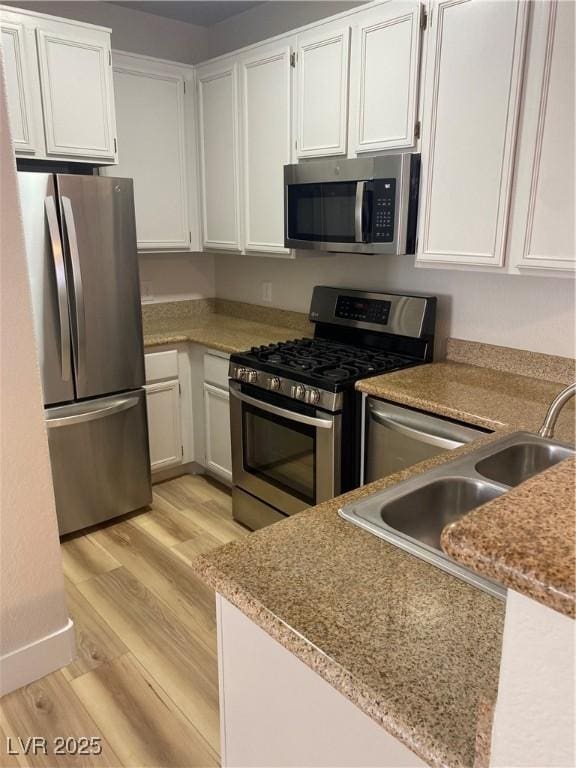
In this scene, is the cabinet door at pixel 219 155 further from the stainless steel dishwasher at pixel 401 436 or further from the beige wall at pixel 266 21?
the stainless steel dishwasher at pixel 401 436

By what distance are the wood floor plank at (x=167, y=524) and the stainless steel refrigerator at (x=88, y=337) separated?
12 cm

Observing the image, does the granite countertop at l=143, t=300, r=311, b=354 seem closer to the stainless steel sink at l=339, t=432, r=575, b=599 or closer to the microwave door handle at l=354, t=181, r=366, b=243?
the microwave door handle at l=354, t=181, r=366, b=243

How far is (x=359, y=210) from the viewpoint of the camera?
2412 millimetres

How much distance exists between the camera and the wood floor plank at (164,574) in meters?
2.34

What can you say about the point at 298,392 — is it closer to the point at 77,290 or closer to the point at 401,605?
the point at 77,290

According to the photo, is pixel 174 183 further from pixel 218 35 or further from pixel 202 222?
pixel 218 35

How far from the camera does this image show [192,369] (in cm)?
342

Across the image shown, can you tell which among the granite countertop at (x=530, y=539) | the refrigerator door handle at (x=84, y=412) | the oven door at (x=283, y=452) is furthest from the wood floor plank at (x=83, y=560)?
the granite countertop at (x=530, y=539)

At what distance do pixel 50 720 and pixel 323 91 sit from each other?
8.67 ft

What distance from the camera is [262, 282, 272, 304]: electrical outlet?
143 inches

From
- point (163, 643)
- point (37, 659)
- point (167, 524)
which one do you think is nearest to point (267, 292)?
point (167, 524)

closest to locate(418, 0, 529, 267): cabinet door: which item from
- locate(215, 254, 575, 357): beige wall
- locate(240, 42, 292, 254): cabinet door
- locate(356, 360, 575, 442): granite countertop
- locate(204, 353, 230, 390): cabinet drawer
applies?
locate(215, 254, 575, 357): beige wall

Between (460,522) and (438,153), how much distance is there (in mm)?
2008

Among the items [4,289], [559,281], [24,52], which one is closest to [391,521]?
[4,289]
